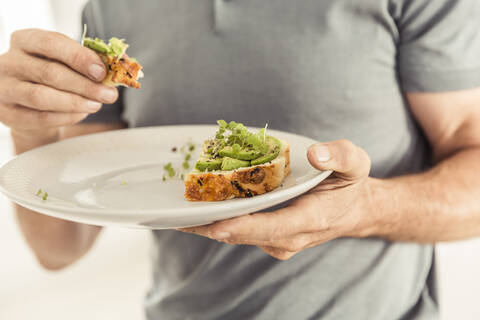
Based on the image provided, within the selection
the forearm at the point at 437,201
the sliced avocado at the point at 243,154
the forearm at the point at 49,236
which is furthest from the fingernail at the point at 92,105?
A: the forearm at the point at 437,201

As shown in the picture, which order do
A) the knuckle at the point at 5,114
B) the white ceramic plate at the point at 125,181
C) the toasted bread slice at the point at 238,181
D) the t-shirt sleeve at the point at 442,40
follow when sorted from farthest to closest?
the t-shirt sleeve at the point at 442,40
the knuckle at the point at 5,114
the toasted bread slice at the point at 238,181
the white ceramic plate at the point at 125,181

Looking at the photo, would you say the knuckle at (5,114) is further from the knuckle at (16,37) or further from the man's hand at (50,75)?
the knuckle at (16,37)

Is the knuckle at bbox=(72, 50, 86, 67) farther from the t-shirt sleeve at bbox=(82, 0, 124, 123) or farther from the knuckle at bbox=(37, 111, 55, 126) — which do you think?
the t-shirt sleeve at bbox=(82, 0, 124, 123)

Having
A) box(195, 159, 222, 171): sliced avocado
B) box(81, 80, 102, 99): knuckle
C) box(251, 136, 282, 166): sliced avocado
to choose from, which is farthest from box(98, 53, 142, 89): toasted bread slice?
box(251, 136, 282, 166): sliced avocado

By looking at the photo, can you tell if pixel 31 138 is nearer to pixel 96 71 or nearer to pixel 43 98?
pixel 43 98

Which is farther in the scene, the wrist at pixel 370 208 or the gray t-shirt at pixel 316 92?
the gray t-shirt at pixel 316 92

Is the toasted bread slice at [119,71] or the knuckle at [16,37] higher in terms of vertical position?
the knuckle at [16,37]
